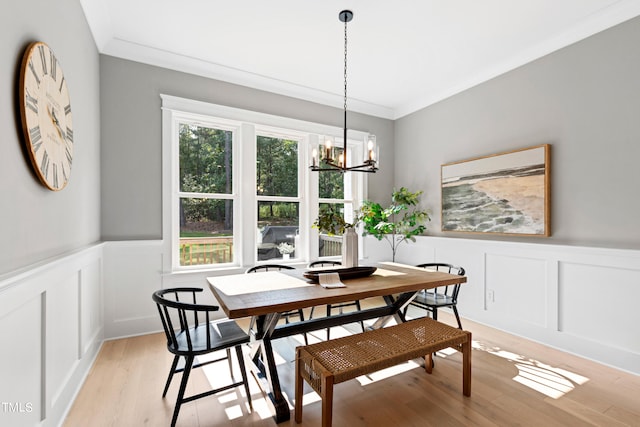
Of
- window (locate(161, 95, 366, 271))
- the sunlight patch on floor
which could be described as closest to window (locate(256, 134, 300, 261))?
window (locate(161, 95, 366, 271))

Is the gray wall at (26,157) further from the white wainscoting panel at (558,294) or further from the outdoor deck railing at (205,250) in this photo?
the white wainscoting panel at (558,294)

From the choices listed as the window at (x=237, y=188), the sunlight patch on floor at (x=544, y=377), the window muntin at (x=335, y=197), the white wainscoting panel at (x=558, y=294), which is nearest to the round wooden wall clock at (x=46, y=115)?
the window at (x=237, y=188)

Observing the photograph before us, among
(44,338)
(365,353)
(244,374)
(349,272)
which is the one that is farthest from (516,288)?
(44,338)

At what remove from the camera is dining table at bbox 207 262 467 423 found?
1.78 m

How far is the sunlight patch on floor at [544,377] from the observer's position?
86.6 inches

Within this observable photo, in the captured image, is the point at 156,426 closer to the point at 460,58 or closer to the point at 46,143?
the point at 46,143

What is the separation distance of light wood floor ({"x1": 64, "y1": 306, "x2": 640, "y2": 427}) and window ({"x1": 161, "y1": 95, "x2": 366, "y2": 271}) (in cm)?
131

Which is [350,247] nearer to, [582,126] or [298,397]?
[298,397]

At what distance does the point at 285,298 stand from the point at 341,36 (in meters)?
2.48

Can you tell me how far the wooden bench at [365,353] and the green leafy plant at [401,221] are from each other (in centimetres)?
200

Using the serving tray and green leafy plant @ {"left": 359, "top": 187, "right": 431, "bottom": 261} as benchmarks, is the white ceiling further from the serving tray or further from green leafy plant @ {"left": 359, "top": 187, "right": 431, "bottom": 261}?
the serving tray

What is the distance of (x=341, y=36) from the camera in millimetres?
2922

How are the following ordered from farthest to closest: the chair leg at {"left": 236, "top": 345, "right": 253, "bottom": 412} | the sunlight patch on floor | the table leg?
the sunlight patch on floor, the chair leg at {"left": 236, "top": 345, "right": 253, "bottom": 412}, the table leg

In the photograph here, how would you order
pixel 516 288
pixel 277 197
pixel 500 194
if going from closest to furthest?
pixel 516 288 → pixel 500 194 → pixel 277 197
